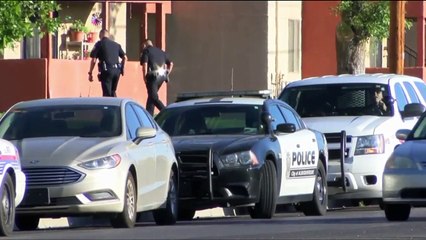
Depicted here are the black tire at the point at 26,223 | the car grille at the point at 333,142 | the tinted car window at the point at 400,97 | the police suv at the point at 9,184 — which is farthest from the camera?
the tinted car window at the point at 400,97

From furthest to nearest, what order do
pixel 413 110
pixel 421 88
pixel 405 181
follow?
pixel 421 88 < pixel 413 110 < pixel 405 181

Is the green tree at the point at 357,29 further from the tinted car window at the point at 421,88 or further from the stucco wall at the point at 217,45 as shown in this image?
the tinted car window at the point at 421,88

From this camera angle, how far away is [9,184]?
1485 centimetres

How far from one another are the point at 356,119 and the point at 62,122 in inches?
229

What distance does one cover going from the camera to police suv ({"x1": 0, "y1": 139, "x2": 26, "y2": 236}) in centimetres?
1469

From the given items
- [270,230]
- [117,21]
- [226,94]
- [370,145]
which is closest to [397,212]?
[270,230]

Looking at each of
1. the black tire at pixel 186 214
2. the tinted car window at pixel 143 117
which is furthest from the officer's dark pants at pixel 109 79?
the tinted car window at pixel 143 117

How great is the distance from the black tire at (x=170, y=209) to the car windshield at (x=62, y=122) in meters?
1.18

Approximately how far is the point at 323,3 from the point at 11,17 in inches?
945

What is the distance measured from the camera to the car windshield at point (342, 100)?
2139 cm

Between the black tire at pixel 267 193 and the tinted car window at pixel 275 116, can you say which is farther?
the tinted car window at pixel 275 116

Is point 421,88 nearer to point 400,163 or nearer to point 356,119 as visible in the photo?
point 356,119

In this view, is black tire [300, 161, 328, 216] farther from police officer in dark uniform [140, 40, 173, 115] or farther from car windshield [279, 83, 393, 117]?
police officer in dark uniform [140, 40, 173, 115]

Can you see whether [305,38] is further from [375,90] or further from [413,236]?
[413,236]
